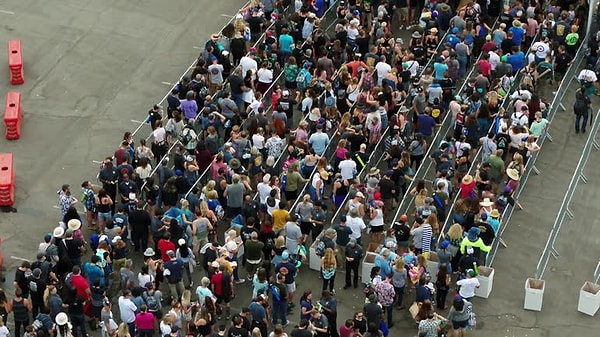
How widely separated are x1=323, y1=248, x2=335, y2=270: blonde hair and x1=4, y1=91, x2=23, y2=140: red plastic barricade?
10.7m

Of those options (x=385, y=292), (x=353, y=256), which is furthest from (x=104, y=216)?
(x=385, y=292)

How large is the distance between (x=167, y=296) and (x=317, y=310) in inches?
164

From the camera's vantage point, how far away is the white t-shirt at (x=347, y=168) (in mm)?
30438

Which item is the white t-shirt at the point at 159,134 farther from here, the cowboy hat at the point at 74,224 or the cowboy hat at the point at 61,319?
the cowboy hat at the point at 61,319

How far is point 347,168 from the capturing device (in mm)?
30500

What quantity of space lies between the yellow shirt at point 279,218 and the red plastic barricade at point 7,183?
7142 mm

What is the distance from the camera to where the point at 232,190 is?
2962cm

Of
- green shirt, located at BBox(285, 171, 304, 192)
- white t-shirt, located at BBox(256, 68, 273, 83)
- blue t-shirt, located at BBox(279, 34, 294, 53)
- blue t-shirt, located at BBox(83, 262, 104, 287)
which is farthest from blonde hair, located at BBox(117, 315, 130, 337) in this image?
blue t-shirt, located at BBox(279, 34, 294, 53)

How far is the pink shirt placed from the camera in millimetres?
26156

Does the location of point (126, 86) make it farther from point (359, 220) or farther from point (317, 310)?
point (317, 310)

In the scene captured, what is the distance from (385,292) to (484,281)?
2773 mm

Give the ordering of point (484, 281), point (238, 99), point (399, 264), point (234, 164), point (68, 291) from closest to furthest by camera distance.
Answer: point (68, 291) → point (399, 264) → point (484, 281) → point (234, 164) → point (238, 99)

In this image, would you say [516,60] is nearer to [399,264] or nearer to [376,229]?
[376,229]

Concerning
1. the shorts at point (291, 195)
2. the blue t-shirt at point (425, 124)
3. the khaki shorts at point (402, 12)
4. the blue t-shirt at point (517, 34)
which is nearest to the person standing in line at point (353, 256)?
the shorts at point (291, 195)
